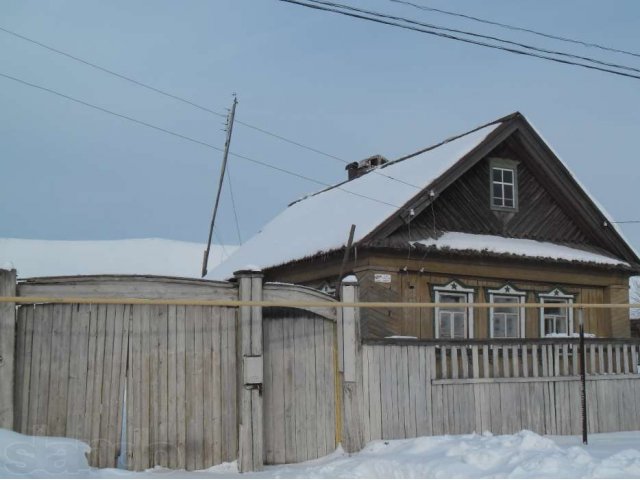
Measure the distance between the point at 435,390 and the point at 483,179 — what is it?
789 centimetres

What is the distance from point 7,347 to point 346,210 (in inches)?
424

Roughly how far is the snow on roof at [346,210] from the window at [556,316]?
4.07 m

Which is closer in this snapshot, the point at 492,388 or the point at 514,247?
the point at 492,388

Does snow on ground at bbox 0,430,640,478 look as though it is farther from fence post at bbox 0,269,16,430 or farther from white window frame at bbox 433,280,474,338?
white window frame at bbox 433,280,474,338

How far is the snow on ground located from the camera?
771cm

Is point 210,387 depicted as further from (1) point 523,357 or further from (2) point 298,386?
(1) point 523,357

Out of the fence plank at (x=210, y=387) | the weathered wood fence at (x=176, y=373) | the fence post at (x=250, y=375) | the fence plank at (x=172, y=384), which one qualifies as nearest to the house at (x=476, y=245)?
the weathered wood fence at (x=176, y=373)

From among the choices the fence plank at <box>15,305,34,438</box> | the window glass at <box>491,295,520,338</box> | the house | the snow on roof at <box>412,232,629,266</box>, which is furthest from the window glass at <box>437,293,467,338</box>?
the fence plank at <box>15,305,34,438</box>

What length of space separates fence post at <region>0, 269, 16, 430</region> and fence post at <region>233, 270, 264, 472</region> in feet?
8.37

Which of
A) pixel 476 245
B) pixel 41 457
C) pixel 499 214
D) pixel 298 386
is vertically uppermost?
pixel 499 214

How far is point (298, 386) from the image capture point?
9469mm

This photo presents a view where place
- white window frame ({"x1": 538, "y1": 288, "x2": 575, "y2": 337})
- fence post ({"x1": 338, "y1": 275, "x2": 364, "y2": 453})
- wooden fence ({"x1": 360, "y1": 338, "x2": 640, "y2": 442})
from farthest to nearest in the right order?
white window frame ({"x1": 538, "y1": 288, "x2": 575, "y2": 337})
wooden fence ({"x1": 360, "y1": 338, "x2": 640, "y2": 442})
fence post ({"x1": 338, "y1": 275, "x2": 364, "y2": 453})

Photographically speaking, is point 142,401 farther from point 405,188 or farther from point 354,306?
point 405,188

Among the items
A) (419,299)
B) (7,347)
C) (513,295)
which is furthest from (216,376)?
(513,295)
